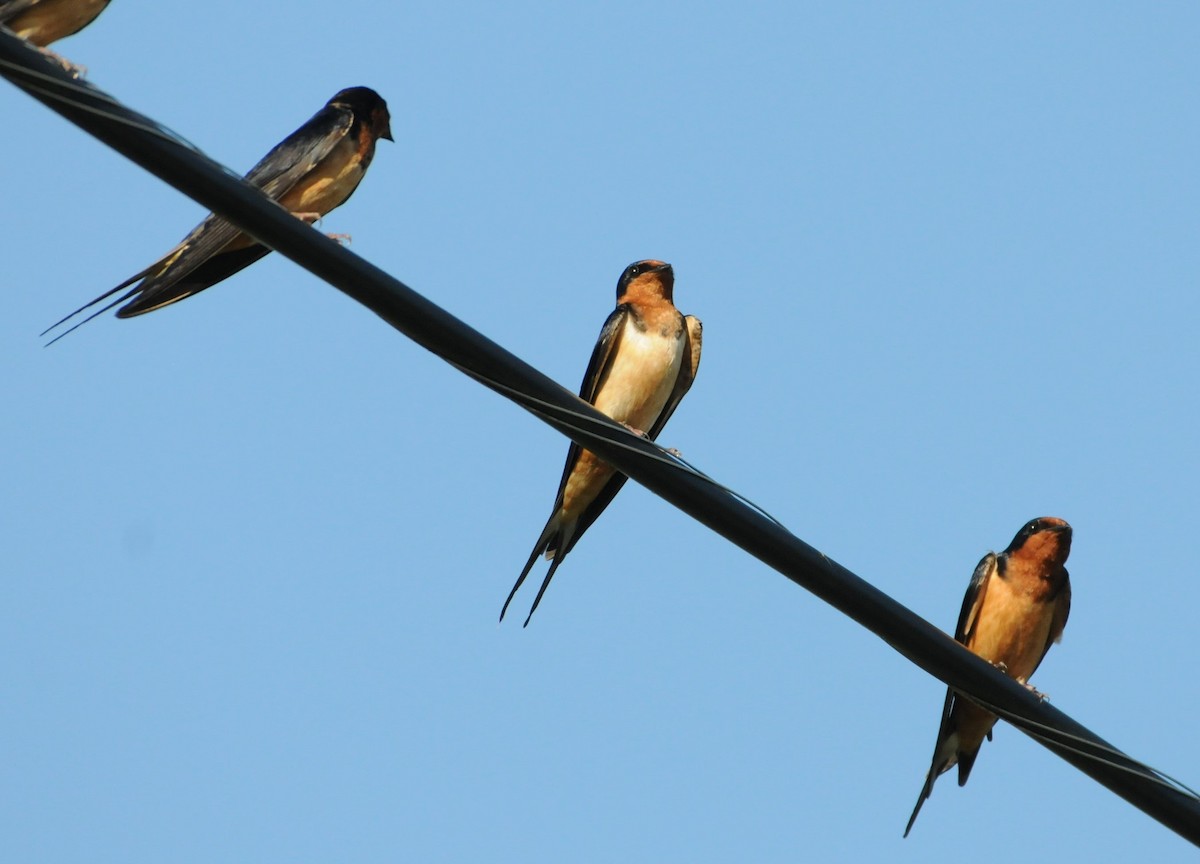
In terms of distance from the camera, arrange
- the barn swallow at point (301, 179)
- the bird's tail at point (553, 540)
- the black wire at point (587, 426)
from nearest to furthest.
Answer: the black wire at point (587, 426)
the barn swallow at point (301, 179)
the bird's tail at point (553, 540)

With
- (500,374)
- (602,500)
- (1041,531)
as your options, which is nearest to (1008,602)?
(1041,531)

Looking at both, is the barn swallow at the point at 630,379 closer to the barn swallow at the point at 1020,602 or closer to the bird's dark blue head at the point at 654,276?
the bird's dark blue head at the point at 654,276

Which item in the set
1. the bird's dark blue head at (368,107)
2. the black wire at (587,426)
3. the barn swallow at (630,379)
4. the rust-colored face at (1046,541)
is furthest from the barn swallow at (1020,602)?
the bird's dark blue head at (368,107)

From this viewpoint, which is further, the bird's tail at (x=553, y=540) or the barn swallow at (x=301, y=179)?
the bird's tail at (x=553, y=540)

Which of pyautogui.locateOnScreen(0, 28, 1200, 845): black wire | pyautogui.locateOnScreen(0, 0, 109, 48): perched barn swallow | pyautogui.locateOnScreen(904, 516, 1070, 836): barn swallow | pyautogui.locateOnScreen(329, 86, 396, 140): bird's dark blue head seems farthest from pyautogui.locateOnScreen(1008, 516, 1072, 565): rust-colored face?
pyautogui.locateOnScreen(0, 0, 109, 48): perched barn swallow

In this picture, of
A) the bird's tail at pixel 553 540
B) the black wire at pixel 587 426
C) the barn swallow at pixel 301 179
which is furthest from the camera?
the bird's tail at pixel 553 540

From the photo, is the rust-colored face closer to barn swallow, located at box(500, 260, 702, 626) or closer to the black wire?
barn swallow, located at box(500, 260, 702, 626)

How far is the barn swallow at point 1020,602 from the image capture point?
8.61 m

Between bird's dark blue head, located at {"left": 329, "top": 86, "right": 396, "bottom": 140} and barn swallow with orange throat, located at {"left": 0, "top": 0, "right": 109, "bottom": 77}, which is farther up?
bird's dark blue head, located at {"left": 329, "top": 86, "right": 396, "bottom": 140}

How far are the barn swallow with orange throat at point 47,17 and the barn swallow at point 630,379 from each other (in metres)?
3.01

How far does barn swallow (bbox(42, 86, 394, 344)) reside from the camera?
6.54 m

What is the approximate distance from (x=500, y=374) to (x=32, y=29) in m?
3.58

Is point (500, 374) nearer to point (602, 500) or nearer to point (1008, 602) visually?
point (602, 500)

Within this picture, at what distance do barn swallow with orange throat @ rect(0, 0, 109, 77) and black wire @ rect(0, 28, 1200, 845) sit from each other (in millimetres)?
3068
